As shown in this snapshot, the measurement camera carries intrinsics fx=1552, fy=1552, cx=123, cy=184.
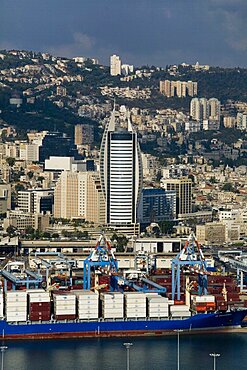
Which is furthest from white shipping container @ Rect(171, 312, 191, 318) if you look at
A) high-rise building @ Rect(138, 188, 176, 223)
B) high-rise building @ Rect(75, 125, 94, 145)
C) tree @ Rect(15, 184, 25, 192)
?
high-rise building @ Rect(75, 125, 94, 145)

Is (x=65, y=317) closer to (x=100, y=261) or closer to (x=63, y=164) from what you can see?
(x=100, y=261)

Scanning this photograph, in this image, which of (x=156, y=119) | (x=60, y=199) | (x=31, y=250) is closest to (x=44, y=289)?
(x=31, y=250)

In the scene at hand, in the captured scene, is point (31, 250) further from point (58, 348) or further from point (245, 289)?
point (58, 348)

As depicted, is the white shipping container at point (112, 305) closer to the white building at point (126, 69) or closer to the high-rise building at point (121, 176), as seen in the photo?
the high-rise building at point (121, 176)

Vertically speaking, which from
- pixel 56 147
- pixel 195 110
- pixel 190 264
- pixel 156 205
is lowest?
pixel 190 264

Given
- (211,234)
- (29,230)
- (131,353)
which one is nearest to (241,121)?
(211,234)
